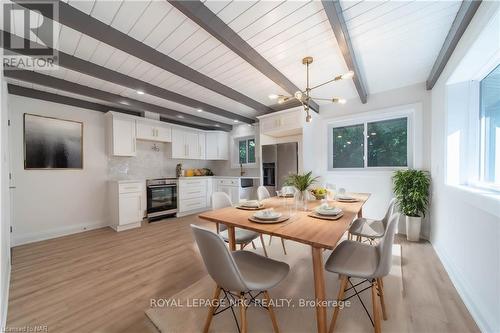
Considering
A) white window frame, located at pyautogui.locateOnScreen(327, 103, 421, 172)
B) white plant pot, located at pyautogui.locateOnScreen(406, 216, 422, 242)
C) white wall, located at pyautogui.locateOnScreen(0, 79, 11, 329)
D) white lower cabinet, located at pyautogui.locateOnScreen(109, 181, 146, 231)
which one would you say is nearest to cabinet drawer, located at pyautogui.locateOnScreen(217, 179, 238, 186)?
white lower cabinet, located at pyautogui.locateOnScreen(109, 181, 146, 231)

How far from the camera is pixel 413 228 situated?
3.03 meters

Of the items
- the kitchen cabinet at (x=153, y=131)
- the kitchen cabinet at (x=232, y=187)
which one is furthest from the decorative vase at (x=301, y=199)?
the kitchen cabinet at (x=153, y=131)

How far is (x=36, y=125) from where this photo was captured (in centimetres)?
329

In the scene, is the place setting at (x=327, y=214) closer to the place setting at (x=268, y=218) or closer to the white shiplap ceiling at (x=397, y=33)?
the place setting at (x=268, y=218)

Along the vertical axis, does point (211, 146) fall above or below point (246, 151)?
above

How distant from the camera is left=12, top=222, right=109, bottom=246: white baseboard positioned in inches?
123

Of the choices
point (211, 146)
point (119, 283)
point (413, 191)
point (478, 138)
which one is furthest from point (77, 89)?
point (413, 191)

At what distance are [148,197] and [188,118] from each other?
Result: 200cm

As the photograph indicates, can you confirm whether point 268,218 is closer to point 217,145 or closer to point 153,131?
point 153,131

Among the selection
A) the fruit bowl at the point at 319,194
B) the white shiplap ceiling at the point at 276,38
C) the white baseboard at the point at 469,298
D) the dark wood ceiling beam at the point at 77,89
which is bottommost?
the white baseboard at the point at 469,298

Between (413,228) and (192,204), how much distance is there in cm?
447

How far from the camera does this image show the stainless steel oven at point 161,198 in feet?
14.1

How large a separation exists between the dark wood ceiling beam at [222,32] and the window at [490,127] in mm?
2131

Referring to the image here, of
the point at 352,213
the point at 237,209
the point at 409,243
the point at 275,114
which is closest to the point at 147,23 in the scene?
the point at 237,209
